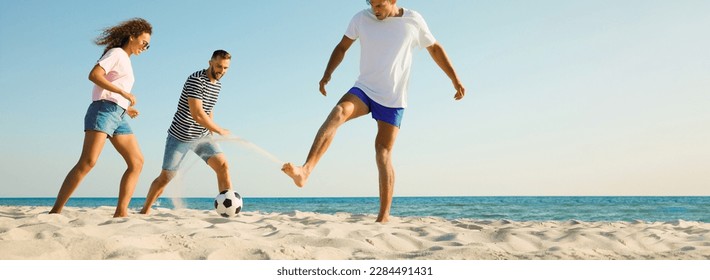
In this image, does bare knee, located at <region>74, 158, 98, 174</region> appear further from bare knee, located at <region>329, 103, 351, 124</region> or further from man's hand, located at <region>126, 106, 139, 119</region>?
bare knee, located at <region>329, 103, 351, 124</region>

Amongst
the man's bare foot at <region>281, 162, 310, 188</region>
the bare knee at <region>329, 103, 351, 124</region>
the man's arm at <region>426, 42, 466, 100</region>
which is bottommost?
the man's bare foot at <region>281, 162, 310, 188</region>

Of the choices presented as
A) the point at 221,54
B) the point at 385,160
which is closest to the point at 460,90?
the point at 385,160

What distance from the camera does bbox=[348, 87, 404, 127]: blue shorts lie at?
441cm

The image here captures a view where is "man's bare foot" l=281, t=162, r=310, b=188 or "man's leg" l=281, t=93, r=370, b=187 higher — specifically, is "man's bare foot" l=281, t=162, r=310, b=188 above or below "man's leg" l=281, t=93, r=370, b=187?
below

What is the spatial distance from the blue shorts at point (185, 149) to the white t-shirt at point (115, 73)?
23.0 inches

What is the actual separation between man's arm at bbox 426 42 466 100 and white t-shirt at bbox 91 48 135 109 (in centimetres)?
243

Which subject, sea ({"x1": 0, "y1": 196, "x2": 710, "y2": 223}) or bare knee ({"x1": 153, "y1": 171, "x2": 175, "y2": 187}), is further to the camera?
sea ({"x1": 0, "y1": 196, "x2": 710, "y2": 223})

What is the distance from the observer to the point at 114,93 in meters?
4.70

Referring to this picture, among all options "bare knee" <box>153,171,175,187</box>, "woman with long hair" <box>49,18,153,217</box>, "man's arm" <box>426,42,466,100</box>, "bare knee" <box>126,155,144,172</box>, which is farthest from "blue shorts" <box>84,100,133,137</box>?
"man's arm" <box>426,42,466,100</box>

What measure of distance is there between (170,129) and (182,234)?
2154 mm

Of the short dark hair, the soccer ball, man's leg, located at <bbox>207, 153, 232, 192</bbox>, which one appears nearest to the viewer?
the short dark hair

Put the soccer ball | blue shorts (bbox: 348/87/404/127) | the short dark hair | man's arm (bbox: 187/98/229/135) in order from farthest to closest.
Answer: the soccer ball < the short dark hair < man's arm (bbox: 187/98/229/135) < blue shorts (bbox: 348/87/404/127)
